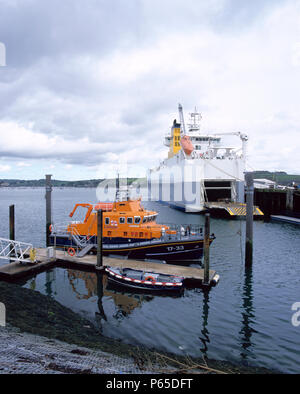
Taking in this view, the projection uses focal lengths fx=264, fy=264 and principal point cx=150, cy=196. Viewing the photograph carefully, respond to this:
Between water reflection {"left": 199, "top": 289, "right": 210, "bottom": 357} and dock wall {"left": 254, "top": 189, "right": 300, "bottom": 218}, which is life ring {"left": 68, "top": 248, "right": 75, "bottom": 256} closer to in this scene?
water reflection {"left": 199, "top": 289, "right": 210, "bottom": 357}

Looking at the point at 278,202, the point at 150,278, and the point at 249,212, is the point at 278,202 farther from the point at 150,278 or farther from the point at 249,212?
the point at 150,278

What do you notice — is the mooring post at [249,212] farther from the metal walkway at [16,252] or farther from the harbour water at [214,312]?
the metal walkway at [16,252]

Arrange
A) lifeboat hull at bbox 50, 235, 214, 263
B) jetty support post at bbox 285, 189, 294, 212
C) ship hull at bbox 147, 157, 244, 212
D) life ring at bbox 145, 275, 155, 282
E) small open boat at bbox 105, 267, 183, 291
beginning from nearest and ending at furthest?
small open boat at bbox 105, 267, 183, 291 → life ring at bbox 145, 275, 155, 282 → lifeboat hull at bbox 50, 235, 214, 263 → jetty support post at bbox 285, 189, 294, 212 → ship hull at bbox 147, 157, 244, 212

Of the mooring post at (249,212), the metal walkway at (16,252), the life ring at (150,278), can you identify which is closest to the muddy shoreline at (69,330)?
the metal walkway at (16,252)

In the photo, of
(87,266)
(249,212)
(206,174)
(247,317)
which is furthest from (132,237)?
(206,174)

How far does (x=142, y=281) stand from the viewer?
14.0 m

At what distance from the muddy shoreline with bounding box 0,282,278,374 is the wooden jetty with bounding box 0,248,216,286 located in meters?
2.95

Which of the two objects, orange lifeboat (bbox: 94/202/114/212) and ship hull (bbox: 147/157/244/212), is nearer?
orange lifeboat (bbox: 94/202/114/212)

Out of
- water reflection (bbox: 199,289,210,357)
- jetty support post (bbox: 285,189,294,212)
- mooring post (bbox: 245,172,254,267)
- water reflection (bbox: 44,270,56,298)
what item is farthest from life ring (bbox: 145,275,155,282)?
jetty support post (bbox: 285,189,294,212)

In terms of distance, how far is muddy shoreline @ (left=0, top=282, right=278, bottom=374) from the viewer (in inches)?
298

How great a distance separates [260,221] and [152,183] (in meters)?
47.8

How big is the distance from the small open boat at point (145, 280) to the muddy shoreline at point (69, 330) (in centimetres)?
324

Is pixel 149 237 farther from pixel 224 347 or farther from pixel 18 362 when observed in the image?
pixel 18 362
